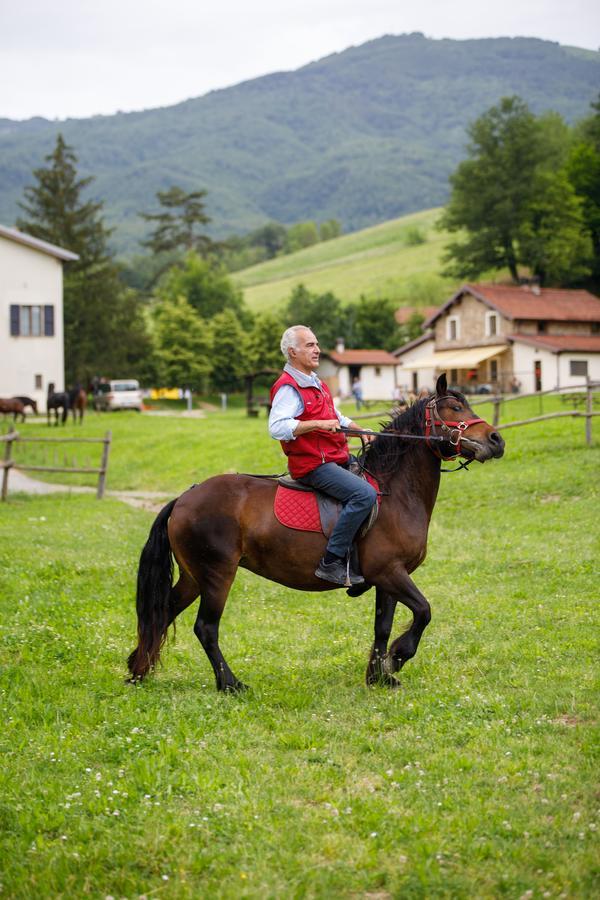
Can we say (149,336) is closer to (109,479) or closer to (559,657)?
(109,479)

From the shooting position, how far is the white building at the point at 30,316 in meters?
55.9

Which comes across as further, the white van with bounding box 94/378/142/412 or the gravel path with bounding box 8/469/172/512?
the white van with bounding box 94/378/142/412

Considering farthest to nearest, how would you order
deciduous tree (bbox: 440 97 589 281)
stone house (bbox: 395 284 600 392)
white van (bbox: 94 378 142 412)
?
deciduous tree (bbox: 440 97 589 281)
stone house (bbox: 395 284 600 392)
white van (bbox: 94 378 142 412)

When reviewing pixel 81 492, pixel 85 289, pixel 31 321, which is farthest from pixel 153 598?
pixel 85 289

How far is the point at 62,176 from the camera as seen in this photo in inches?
2744

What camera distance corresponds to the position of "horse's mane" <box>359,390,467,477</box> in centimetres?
801

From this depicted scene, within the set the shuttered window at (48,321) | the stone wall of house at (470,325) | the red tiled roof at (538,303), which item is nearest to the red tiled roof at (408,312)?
the stone wall of house at (470,325)

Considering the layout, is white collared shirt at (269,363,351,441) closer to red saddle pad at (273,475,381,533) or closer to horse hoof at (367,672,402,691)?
red saddle pad at (273,475,381,533)

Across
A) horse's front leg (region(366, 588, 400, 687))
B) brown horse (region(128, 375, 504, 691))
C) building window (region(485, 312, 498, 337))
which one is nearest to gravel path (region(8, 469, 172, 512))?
brown horse (region(128, 375, 504, 691))

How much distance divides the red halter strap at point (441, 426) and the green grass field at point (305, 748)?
6.54ft

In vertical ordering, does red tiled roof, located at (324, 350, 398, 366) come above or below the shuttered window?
below

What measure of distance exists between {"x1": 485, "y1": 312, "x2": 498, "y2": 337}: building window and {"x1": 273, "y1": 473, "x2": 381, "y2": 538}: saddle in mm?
62775

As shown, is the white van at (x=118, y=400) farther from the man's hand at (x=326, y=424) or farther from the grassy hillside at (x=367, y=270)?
the man's hand at (x=326, y=424)

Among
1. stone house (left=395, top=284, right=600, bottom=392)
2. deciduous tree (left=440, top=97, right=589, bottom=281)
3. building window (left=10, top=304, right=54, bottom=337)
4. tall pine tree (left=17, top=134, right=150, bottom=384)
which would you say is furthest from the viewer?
deciduous tree (left=440, top=97, right=589, bottom=281)
